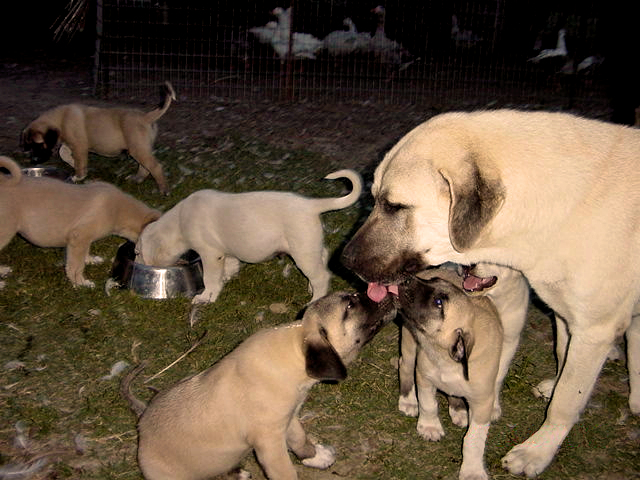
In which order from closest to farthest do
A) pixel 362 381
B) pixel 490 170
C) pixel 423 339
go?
pixel 490 170 < pixel 423 339 < pixel 362 381

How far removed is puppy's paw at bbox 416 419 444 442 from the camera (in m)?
4.63

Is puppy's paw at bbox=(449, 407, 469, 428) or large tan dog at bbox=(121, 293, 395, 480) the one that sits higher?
large tan dog at bbox=(121, 293, 395, 480)

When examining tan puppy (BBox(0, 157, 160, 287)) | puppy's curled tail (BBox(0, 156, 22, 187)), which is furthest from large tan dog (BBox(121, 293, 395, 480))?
puppy's curled tail (BBox(0, 156, 22, 187))

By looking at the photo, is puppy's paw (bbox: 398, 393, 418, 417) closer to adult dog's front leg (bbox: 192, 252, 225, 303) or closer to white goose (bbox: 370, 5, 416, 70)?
adult dog's front leg (bbox: 192, 252, 225, 303)

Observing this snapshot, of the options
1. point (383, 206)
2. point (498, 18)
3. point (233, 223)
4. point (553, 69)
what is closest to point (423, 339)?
point (383, 206)

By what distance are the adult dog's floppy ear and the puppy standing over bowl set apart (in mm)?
1994

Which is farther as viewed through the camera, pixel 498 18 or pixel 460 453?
pixel 498 18

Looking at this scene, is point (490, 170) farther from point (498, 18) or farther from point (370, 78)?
point (498, 18)

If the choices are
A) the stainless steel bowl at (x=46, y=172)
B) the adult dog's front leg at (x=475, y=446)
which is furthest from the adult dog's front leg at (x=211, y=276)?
the stainless steel bowl at (x=46, y=172)

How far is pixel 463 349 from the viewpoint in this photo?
12.9 ft

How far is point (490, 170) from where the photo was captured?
363 cm

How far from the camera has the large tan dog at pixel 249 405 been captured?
381 centimetres

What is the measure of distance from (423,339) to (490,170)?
1.16 metres

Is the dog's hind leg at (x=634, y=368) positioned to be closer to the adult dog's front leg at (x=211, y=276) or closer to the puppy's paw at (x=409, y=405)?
the puppy's paw at (x=409, y=405)
